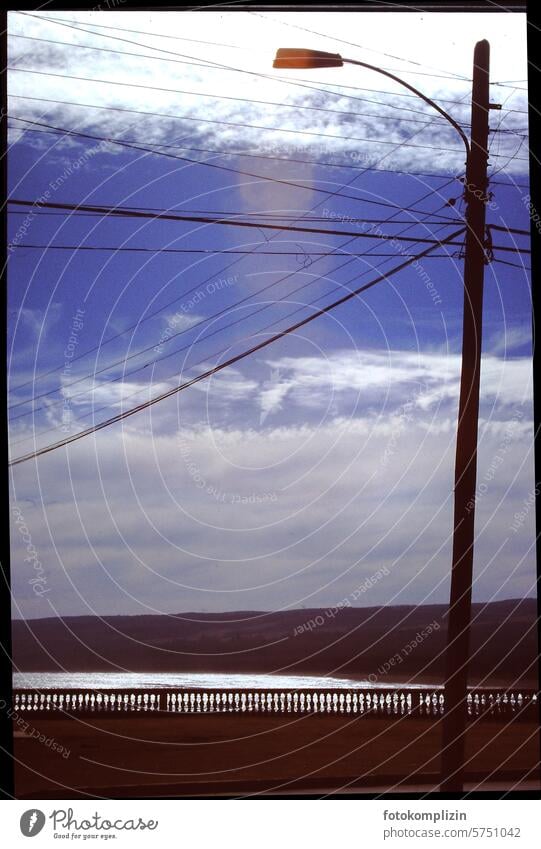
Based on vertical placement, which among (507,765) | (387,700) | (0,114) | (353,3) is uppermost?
(353,3)

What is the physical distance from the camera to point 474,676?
7961 mm

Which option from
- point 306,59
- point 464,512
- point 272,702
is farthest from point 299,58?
point 272,702

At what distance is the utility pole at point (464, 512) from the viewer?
7371mm

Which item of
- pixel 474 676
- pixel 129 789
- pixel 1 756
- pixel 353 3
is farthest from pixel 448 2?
pixel 129 789

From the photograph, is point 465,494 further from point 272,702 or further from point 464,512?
point 272,702

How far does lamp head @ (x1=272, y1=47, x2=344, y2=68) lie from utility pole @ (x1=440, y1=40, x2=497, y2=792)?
51.0 inches

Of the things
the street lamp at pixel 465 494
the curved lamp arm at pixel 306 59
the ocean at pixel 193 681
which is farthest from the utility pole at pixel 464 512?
the curved lamp arm at pixel 306 59

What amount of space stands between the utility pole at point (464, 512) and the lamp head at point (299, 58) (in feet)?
4.25

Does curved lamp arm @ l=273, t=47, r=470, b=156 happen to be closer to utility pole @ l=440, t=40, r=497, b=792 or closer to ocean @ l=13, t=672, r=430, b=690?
utility pole @ l=440, t=40, r=497, b=792

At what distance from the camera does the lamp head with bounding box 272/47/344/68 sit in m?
6.81

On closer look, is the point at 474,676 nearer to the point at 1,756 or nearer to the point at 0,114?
the point at 1,756

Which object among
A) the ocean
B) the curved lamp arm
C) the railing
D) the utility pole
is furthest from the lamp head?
the railing

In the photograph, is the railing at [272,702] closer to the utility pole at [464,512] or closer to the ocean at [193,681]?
the ocean at [193,681]

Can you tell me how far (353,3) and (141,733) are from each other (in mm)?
6426
